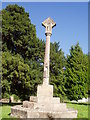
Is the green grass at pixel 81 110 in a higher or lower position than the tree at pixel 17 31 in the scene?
lower

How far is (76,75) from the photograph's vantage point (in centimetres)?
2384

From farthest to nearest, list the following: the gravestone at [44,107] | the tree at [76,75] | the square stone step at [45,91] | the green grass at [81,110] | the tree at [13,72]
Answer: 1. the tree at [76,75]
2. the tree at [13,72]
3. the square stone step at [45,91]
4. the green grass at [81,110]
5. the gravestone at [44,107]

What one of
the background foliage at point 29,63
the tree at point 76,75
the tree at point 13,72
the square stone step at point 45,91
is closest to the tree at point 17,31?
the background foliage at point 29,63

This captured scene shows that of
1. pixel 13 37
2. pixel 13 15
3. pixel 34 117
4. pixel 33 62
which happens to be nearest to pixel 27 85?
pixel 33 62

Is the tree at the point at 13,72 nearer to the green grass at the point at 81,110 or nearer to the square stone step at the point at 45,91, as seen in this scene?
the green grass at the point at 81,110

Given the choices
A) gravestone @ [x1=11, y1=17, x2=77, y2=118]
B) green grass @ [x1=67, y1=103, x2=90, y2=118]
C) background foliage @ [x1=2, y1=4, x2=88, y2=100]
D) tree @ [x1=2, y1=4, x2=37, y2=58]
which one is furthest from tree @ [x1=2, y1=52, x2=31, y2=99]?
gravestone @ [x1=11, y1=17, x2=77, y2=118]

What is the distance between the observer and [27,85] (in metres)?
17.7

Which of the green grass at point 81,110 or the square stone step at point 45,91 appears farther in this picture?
the square stone step at point 45,91

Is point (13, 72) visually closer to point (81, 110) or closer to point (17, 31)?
point (17, 31)

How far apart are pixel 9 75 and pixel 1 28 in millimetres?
4838

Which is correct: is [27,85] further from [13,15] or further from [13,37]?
[13,15]

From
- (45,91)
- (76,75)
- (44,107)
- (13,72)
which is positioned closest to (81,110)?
(45,91)

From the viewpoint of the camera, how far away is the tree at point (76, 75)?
906 inches

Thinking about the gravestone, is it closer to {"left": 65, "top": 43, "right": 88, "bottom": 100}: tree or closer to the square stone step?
the square stone step
